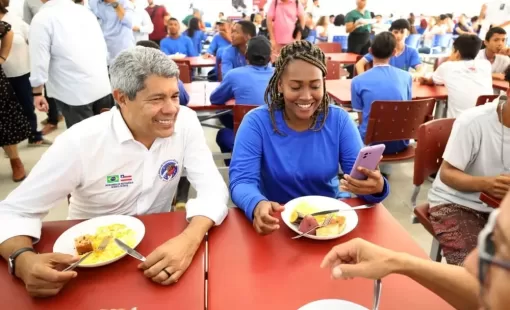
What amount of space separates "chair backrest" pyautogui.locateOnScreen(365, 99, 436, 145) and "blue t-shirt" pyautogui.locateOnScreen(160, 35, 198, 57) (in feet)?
13.3

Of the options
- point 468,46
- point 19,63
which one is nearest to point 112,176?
point 19,63

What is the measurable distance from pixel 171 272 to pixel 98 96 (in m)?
2.70

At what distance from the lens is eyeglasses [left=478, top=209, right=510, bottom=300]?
0.48 m

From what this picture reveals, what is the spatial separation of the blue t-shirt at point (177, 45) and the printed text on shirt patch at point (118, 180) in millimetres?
4678

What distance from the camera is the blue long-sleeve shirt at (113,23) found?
4.59 meters

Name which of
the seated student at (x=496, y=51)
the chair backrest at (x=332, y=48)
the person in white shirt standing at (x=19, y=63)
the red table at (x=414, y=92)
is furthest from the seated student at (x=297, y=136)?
the chair backrest at (x=332, y=48)

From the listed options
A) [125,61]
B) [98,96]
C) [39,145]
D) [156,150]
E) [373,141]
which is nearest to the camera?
[125,61]

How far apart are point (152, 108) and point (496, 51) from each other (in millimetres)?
4686

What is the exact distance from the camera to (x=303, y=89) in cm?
166

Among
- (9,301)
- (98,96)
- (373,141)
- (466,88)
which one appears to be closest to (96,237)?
(9,301)

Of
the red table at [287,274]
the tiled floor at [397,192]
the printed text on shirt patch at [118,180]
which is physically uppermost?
the printed text on shirt patch at [118,180]

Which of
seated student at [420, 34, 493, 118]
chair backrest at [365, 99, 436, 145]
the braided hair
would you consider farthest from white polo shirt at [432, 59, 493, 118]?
the braided hair

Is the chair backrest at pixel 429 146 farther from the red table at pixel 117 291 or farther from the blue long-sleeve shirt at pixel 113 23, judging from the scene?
the blue long-sleeve shirt at pixel 113 23

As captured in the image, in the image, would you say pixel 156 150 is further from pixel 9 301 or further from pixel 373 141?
pixel 373 141
